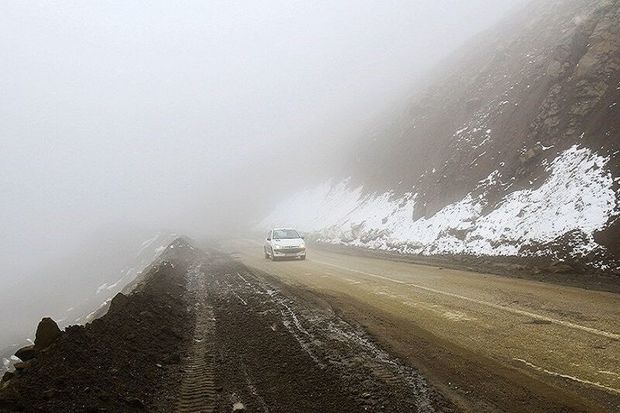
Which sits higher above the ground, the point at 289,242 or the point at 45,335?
the point at 289,242

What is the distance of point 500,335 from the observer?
573 cm

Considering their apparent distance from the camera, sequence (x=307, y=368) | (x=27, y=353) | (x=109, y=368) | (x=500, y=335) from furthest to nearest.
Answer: (x=27, y=353)
(x=500, y=335)
(x=109, y=368)
(x=307, y=368)

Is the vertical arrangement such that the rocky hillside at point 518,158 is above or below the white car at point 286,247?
above

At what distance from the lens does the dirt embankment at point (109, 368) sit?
3998 millimetres

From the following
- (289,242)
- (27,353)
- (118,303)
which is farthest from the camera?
(289,242)

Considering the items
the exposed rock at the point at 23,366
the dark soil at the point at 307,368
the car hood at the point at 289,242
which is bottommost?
the exposed rock at the point at 23,366

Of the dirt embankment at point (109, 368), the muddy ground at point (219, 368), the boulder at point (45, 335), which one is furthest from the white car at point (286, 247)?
the boulder at point (45, 335)

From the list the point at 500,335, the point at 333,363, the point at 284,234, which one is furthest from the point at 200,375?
the point at 284,234

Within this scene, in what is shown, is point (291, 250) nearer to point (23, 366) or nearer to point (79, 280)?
point (23, 366)

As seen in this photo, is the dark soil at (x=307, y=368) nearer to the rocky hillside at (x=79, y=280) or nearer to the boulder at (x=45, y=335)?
the boulder at (x=45, y=335)

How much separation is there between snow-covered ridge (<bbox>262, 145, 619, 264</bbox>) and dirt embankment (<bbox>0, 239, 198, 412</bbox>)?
1131 cm

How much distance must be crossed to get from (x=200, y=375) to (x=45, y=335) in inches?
115

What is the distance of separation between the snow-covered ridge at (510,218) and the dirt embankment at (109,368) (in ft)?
37.1

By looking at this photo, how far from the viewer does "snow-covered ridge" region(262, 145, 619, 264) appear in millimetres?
11922
